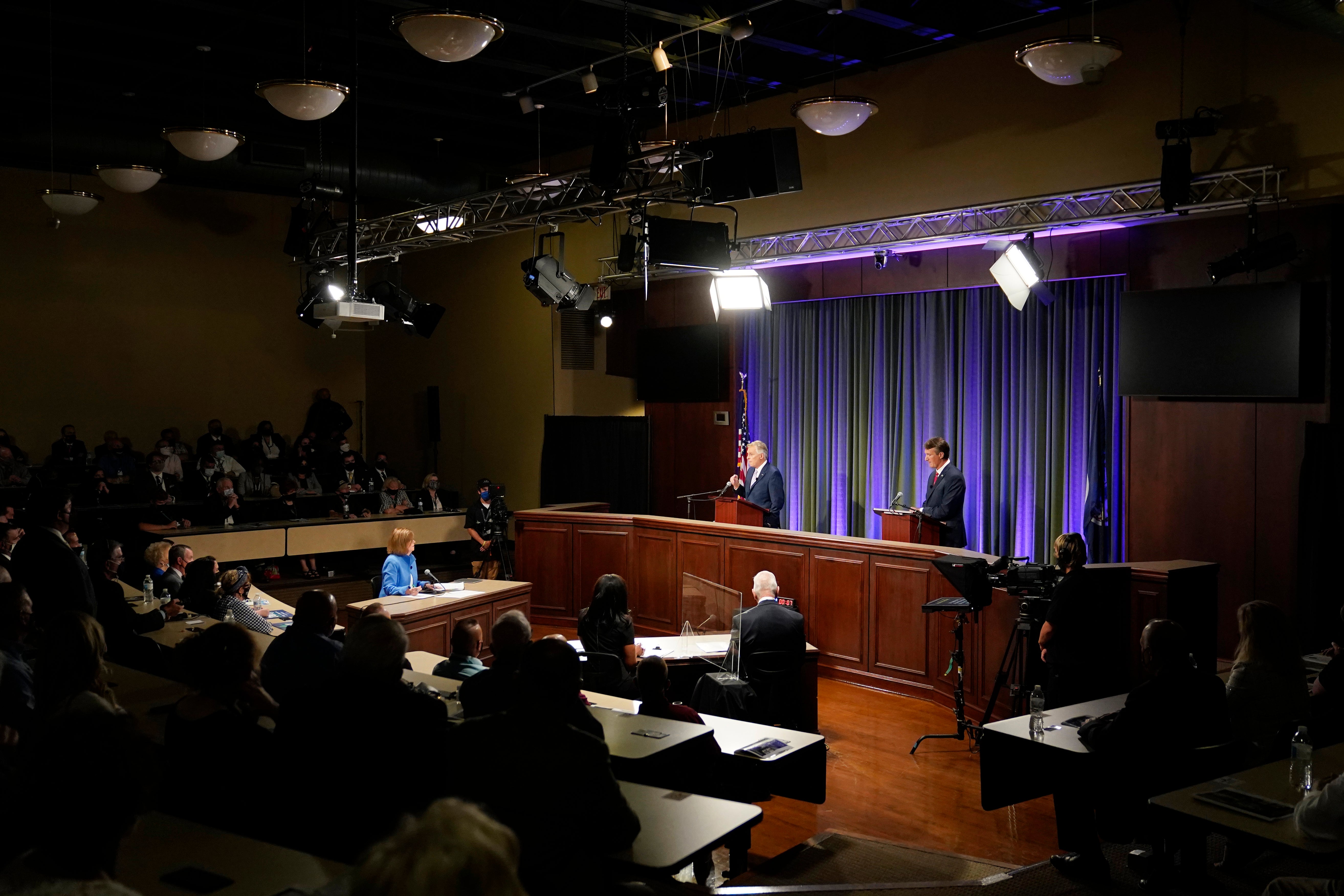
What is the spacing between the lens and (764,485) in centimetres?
996

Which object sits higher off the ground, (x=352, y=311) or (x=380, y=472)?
(x=352, y=311)

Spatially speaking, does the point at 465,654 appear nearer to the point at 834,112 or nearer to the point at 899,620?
the point at 899,620

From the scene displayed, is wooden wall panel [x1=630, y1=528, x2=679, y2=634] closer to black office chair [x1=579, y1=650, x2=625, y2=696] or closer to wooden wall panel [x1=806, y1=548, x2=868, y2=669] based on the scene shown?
wooden wall panel [x1=806, y1=548, x2=868, y2=669]

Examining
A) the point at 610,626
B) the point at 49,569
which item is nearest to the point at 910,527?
the point at 610,626

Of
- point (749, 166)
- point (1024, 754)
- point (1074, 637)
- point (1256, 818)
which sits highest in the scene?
point (749, 166)

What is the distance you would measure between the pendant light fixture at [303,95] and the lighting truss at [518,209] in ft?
7.30

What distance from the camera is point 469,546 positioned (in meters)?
13.3

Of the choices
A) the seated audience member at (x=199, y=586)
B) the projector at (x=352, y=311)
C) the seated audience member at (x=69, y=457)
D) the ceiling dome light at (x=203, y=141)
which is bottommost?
the seated audience member at (x=199, y=586)

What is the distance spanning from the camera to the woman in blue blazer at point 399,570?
784cm

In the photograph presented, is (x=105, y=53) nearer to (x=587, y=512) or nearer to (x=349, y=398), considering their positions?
(x=587, y=512)

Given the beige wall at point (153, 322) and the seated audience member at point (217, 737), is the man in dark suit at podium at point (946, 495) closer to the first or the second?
the seated audience member at point (217, 737)

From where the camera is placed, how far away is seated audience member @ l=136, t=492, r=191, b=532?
10852 millimetres

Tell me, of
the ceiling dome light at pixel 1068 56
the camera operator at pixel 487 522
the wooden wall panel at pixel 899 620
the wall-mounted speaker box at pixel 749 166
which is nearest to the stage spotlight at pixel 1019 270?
the wall-mounted speaker box at pixel 749 166

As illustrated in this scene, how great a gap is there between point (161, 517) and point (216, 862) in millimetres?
9419
